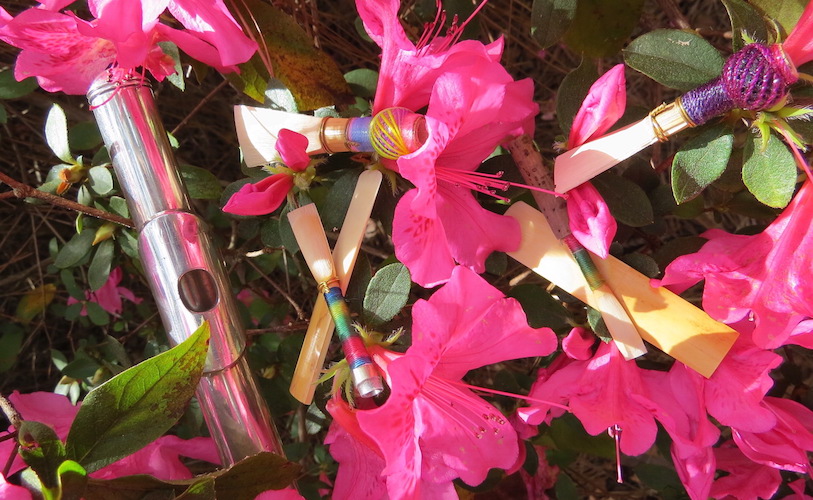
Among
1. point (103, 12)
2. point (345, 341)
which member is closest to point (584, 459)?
point (345, 341)

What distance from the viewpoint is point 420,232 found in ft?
2.43

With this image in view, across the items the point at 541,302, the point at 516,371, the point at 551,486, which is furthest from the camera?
the point at 516,371

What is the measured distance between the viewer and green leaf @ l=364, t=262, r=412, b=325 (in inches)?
33.4

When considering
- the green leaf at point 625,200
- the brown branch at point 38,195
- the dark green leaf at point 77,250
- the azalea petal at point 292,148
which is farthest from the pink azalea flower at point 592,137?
the dark green leaf at point 77,250

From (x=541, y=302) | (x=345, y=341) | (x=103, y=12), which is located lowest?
(x=541, y=302)

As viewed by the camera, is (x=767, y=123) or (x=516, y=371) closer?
(x=767, y=123)

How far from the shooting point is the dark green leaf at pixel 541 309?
959mm

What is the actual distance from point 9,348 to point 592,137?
60.5 inches

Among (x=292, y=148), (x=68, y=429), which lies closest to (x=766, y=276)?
(x=292, y=148)

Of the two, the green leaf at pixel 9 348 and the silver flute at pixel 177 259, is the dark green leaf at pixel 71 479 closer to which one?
the silver flute at pixel 177 259

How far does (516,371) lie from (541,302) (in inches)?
24.4

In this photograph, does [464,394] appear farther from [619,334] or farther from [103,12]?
[103,12]

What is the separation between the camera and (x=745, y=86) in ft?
2.10

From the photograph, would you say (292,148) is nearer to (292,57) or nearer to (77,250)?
(292,57)
